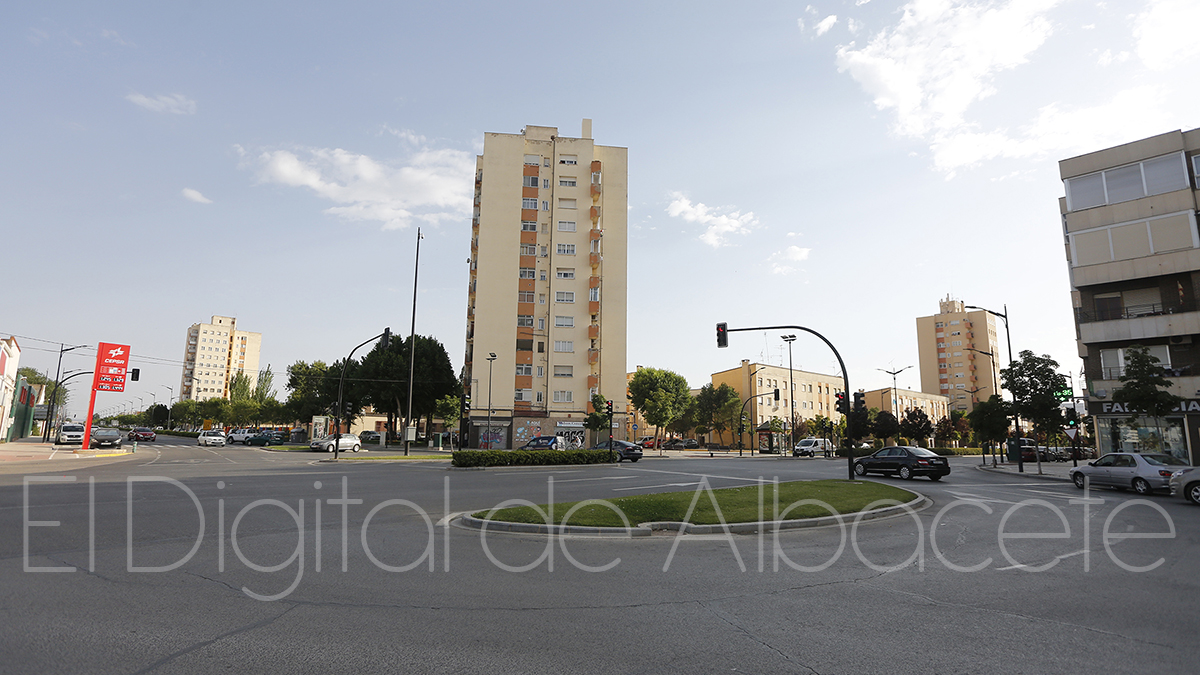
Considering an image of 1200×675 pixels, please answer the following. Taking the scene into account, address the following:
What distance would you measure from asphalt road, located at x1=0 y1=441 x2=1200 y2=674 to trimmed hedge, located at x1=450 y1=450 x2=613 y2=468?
56.8ft

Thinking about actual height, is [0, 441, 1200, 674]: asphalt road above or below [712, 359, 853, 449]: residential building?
below

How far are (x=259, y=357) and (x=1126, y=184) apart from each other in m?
197

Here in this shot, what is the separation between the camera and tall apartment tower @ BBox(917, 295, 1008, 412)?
118m

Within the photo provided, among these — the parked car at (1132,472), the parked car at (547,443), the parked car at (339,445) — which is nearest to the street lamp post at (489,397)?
the parked car at (339,445)

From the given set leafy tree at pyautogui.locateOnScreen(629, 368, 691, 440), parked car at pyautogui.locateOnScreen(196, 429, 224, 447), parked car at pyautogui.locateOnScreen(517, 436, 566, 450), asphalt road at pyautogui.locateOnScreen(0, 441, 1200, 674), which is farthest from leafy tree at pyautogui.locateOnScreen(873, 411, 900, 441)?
parked car at pyautogui.locateOnScreen(196, 429, 224, 447)

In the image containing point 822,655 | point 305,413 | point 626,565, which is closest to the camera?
point 822,655

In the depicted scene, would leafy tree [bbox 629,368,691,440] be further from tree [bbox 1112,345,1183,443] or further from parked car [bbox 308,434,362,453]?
tree [bbox 1112,345,1183,443]

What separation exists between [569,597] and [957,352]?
5338 inches

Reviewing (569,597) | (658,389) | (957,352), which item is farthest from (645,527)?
(957,352)

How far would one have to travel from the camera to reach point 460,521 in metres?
11.5

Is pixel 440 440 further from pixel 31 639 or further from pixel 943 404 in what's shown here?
pixel 943 404

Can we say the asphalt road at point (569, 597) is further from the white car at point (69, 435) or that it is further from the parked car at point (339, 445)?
the white car at point (69, 435)

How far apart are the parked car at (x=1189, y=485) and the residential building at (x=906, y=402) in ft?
285

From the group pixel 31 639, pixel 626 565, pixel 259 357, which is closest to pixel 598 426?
pixel 626 565
